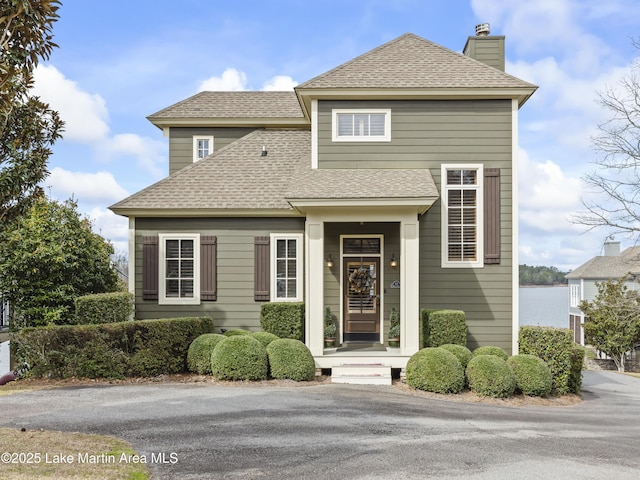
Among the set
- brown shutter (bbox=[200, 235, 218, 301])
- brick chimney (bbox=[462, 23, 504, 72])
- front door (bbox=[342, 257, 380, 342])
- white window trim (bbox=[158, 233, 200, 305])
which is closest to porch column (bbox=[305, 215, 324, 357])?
front door (bbox=[342, 257, 380, 342])

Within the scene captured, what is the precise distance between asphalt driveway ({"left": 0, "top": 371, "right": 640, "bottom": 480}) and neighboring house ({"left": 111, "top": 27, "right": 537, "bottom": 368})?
3.00 m

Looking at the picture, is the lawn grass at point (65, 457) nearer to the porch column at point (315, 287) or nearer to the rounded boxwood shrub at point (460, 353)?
the porch column at point (315, 287)

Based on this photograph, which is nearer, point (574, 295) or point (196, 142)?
point (196, 142)

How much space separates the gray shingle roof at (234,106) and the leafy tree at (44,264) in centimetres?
489

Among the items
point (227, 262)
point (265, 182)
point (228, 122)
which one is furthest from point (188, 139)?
point (227, 262)

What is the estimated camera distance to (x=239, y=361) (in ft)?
35.2

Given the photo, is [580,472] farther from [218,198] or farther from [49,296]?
[49,296]

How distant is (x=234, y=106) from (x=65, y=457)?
43.6 ft

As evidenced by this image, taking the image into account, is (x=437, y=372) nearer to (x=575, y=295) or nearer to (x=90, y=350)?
(x=90, y=350)

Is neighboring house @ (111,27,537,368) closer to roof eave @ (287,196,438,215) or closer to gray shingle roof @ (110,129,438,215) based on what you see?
gray shingle roof @ (110,129,438,215)

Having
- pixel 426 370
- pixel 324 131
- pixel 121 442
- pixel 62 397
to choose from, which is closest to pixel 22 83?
pixel 62 397

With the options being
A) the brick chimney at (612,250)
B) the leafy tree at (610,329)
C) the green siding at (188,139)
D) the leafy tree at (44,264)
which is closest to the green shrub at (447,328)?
the leafy tree at (44,264)

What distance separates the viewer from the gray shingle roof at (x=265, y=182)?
39.0 ft

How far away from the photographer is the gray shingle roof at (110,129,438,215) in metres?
11.9
